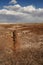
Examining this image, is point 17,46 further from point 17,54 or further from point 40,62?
point 40,62

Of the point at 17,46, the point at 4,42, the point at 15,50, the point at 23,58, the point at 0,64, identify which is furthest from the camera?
the point at 4,42

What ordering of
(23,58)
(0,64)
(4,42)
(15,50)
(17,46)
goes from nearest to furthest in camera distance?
1. (0,64)
2. (23,58)
3. (15,50)
4. (17,46)
5. (4,42)

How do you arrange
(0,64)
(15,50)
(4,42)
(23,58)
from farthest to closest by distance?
(4,42) < (15,50) < (23,58) < (0,64)

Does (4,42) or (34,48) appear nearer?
(34,48)

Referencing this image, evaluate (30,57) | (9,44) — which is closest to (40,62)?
(30,57)

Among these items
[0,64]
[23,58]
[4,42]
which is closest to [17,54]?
[23,58]

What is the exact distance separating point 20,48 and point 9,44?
1.76 meters

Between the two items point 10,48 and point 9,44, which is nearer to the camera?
point 10,48

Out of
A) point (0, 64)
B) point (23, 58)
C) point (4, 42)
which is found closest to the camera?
point (0, 64)

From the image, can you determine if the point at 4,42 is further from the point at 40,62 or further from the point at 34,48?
the point at 40,62

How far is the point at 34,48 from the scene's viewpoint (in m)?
17.4

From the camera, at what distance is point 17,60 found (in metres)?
14.9

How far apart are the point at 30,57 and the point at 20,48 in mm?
2476

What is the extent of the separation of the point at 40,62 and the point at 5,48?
4.21 m
